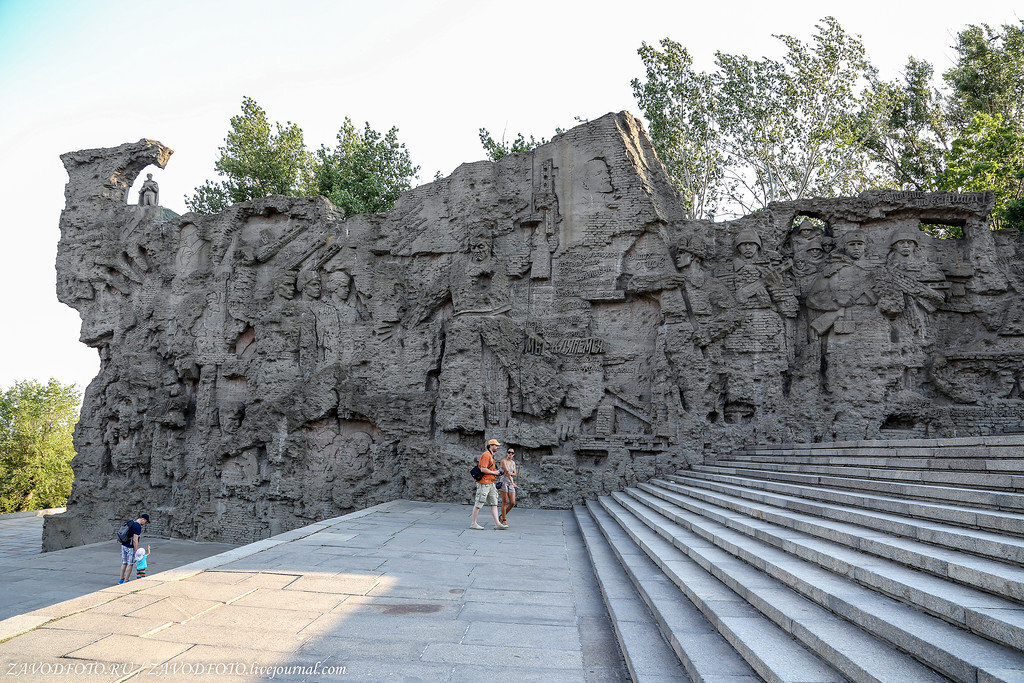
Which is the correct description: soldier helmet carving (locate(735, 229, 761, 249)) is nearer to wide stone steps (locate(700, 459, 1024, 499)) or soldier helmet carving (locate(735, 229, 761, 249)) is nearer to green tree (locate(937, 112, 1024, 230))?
wide stone steps (locate(700, 459, 1024, 499))

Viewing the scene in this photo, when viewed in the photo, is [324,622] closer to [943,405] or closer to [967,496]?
[967,496]

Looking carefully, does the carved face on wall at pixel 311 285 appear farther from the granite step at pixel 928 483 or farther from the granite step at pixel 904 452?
the granite step at pixel 928 483

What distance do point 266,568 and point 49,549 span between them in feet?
46.4

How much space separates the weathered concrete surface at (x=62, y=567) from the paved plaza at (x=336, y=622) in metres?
5.60

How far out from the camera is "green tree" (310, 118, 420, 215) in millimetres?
23875

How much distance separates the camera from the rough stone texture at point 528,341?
40.8ft

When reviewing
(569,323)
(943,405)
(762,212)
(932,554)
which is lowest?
(932,554)

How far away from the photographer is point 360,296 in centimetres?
1548

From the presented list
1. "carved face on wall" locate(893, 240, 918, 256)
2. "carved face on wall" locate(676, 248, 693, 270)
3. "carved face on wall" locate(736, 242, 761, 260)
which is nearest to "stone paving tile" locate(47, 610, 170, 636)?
"carved face on wall" locate(676, 248, 693, 270)

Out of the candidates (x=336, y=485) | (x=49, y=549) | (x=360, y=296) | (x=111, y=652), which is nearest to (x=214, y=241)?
(x=360, y=296)

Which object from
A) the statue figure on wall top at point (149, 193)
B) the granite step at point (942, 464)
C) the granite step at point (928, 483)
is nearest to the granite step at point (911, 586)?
the granite step at point (928, 483)

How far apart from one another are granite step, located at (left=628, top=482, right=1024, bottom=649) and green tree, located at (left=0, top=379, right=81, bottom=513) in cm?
3184

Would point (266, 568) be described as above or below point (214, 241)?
below

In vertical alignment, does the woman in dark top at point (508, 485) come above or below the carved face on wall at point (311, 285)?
below
